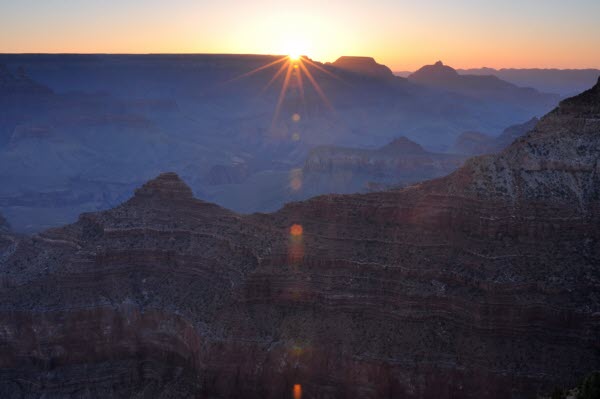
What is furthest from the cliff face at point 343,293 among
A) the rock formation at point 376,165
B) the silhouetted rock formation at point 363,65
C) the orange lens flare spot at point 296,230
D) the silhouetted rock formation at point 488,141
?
the silhouetted rock formation at point 363,65

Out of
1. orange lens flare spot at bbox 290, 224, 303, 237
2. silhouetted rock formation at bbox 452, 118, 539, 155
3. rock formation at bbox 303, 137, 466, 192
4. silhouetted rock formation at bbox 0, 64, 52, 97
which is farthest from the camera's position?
silhouetted rock formation at bbox 0, 64, 52, 97

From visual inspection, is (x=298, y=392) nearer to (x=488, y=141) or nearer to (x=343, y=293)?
(x=343, y=293)

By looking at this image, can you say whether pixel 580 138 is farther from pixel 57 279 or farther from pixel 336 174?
pixel 336 174

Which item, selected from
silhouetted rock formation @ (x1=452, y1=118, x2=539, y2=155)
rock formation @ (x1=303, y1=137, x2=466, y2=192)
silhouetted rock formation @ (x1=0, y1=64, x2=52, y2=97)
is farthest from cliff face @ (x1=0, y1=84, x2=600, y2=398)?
silhouetted rock formation @ (x1=0, y1=64, x2=52, y2=97)

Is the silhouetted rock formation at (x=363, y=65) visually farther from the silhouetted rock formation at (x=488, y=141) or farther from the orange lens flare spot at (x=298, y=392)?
the orange lens flare spot at (x=298, y=392)

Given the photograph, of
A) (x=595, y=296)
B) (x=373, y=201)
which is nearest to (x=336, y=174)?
(x=373, y=201)

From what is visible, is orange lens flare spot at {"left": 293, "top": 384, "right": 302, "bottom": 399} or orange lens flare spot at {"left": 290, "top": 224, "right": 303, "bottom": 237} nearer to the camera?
orange lens flare spot at {"left": 293, "top": 384, "right": 302, "bottom": 399}

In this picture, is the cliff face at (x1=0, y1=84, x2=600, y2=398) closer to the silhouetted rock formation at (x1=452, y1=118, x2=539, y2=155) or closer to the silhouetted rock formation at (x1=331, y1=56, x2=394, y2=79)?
the silhouetted rock formation at (x1=452, y1=118, x2=539, y2=155)
